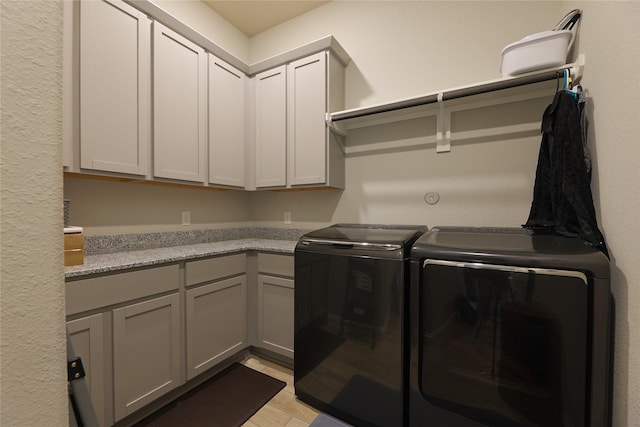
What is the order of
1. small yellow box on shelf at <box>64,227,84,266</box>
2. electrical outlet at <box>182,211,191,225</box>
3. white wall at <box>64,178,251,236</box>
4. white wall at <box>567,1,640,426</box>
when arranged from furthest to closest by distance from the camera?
electrical outlet at <box>182,211,191,225</box> → white wall at <box>64,178,251,236</box> → small yellow box on shelf at <box>64,227,84,266</box> → white wall at <box>567,1,640,426</box>

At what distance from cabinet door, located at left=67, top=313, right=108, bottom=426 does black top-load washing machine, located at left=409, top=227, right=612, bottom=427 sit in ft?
5.04

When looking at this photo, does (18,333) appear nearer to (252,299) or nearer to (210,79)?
(252,299)

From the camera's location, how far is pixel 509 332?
1053mm

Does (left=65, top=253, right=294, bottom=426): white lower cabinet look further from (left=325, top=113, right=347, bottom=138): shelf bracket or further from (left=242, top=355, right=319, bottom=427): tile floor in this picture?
(left=325, top=113, right=347, bottom=138): shelf bracket

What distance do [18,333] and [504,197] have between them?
2.13m

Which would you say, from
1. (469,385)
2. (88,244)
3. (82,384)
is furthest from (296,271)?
(88,244)

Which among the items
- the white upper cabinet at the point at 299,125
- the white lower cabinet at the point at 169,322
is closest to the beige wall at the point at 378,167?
the white upper cabinet at the point at 299,125

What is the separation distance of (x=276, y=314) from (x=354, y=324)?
81cm

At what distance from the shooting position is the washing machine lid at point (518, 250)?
37.1 inches

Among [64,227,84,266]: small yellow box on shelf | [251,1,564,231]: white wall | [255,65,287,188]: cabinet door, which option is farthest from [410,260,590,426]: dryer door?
[64,227,84,266]: small yellow box on shelf

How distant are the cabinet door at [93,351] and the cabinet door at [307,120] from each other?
1.51m

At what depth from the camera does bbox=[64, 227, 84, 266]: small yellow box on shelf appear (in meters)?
1.34

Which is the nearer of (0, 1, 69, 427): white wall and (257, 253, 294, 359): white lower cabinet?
A: (0, 1, 69, 427): white wall

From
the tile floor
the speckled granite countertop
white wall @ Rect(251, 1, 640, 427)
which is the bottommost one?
the tile floor
